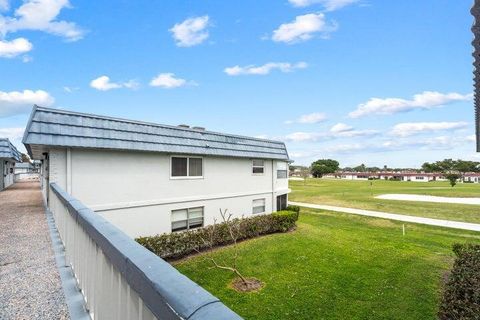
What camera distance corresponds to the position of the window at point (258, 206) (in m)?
18.5

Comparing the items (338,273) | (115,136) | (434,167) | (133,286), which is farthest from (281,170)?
(434,167)

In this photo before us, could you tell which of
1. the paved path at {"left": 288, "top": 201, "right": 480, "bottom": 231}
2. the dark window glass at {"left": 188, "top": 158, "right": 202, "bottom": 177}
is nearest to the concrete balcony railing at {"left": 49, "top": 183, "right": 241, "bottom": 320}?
the dark window glass at {"left": 188, "top": 158, "right": 202, "bottom": 177}

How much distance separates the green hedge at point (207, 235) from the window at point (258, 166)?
2891 millimetres

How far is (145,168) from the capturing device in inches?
491

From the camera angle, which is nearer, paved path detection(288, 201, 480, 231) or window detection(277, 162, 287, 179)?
paved path detection(288, 201, 480, 231)

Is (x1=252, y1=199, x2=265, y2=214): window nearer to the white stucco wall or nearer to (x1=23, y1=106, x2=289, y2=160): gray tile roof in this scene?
the white stucco wall

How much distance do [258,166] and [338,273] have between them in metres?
8.81

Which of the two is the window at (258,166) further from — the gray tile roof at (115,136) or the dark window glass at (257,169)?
the gray tile roof at (115,136)

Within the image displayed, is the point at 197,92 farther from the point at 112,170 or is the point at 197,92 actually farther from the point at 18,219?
the point at 18,219

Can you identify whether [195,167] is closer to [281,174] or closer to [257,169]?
[257,169]

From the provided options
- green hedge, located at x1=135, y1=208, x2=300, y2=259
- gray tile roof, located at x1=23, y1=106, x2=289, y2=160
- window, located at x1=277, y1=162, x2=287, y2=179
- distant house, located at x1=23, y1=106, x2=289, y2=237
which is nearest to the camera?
gray tile roof, located at x1=23, y1=106, x2=289, y2=160

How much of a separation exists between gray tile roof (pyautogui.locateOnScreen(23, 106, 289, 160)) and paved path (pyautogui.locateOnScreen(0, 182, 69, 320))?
141 inches

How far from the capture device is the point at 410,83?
71.6 ft

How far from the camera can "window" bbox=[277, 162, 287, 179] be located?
20.8 meters
